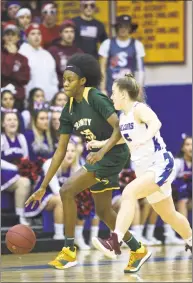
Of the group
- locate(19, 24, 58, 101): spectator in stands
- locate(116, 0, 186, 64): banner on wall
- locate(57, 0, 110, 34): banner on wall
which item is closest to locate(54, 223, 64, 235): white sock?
locate(19, 24, 58, 101): spectator in stands

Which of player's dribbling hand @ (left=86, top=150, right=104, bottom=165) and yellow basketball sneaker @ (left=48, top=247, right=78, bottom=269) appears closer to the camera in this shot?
player's dribbling hand @ (left=86, top=150, right=104, bottom=165)

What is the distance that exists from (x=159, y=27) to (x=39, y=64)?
311 centimetres

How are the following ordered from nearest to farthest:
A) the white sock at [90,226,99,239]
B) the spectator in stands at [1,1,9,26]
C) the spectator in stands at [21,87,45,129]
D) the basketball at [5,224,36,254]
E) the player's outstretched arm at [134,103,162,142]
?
1. the player's outstretched arm at [134,103,162,142]
2. the basketball at [5,224,36,254]
3. the white sock at [90,226,99,239]
4. the spectator in stands at [21,87,45,129]
5. the spectator in stands at [1,1,9,26]

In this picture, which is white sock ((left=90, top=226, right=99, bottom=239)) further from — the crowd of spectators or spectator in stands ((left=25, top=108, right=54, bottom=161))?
spectator in stands ((left=25, top=108, right=54, bottom=161))

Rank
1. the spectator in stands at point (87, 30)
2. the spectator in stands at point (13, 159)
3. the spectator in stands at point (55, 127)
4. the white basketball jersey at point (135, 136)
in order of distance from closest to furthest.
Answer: the white basketball jersey at point (135, 136), the spectator in stands at point (13, 159), the spectator in stands at point (55, 127), the spectator in stands at point (87, 30)

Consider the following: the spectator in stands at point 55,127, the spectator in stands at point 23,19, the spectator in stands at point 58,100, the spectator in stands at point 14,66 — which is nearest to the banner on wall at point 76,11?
the spectator in stands at point 23,19

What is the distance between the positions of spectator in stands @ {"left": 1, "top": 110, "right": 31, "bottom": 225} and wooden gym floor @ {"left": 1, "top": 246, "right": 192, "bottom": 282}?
2.57ft

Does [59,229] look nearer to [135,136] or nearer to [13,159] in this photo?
[13,159]

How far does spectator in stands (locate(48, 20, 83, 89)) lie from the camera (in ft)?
46.0

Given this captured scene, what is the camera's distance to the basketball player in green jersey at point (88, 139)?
9.38 meters

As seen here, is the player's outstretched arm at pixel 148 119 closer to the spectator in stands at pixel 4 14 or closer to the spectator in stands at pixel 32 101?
the spectator in stands at pixel 32 101

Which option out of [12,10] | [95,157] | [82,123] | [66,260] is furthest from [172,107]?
[95,157]

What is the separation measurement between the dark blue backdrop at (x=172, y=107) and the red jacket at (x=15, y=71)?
2.47 metres

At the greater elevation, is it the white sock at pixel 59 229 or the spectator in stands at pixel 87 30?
the spectator in stands at pixel 87 30
